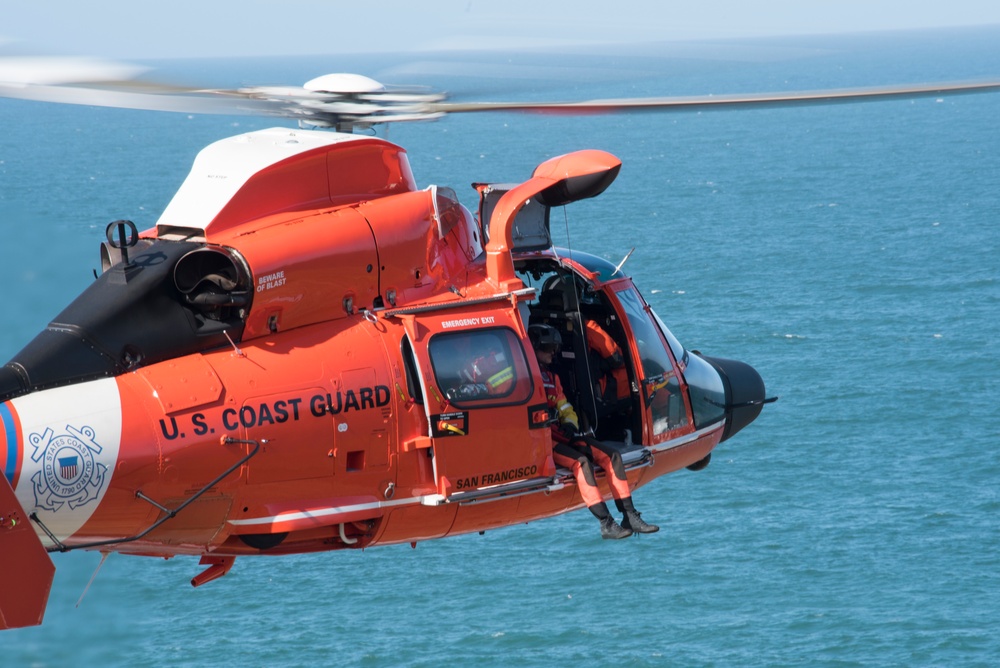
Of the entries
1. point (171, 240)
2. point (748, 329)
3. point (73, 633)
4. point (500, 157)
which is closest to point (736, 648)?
point (748, 329)

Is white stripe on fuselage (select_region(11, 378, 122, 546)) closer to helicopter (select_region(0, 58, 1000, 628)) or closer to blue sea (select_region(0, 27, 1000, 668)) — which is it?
helicopter (select_region(0, 58, 1000, 628))

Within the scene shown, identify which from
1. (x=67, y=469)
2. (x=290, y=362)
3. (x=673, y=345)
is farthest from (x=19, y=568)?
(x=673, y=345)

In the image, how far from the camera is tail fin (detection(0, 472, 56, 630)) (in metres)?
12.7

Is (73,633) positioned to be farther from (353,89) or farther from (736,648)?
(736,648)

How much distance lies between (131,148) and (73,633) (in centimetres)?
13558

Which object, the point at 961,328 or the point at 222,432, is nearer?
the point at 222,432

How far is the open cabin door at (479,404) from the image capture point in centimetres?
1537

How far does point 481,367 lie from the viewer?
1573cm

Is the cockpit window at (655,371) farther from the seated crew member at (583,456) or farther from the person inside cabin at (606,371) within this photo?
the seated crew member at (583,456)

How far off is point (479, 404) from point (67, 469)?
4.73 m

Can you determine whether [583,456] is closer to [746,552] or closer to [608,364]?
[608,364]

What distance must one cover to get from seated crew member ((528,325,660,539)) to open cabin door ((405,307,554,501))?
547 millimetres

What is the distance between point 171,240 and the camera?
14602mm

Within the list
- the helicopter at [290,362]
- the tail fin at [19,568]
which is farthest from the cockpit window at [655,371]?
the tail fin at [19,568]
